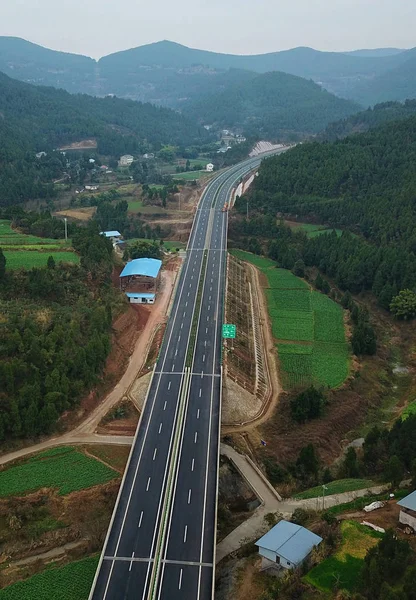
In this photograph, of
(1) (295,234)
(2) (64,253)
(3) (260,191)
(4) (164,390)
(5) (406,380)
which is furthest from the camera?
(3) (260,191)

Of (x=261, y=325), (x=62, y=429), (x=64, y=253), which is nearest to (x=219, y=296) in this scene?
(x=261, y=325)

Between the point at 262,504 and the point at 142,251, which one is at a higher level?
the point at 142,251

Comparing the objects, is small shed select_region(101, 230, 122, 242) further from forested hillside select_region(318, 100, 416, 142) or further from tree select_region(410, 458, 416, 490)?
forested hillside select_region(318, 100, 416, 142)

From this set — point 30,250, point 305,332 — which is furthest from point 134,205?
point 305,332

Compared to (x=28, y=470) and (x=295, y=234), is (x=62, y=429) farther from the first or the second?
(x=295, y=234)

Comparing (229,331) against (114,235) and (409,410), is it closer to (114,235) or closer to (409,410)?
(409,410)

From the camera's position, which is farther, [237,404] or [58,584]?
[237,404]
